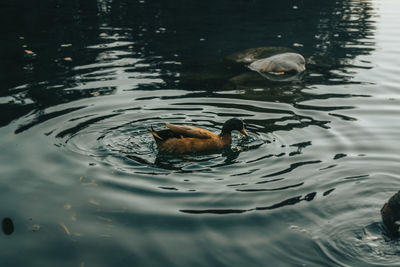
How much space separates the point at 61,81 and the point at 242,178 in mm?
6665

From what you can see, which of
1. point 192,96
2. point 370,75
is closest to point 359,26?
point 370,75

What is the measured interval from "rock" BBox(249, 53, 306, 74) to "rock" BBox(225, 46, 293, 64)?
77 cm

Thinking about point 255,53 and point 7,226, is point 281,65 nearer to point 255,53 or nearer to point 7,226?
point 255,53

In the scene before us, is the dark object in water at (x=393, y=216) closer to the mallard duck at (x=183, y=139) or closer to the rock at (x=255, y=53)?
the mallard duck at (x=183, y=139)

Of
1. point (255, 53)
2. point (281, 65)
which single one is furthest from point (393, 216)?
point (255, 53)

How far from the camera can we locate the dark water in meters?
5.36

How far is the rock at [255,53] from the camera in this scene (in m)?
14.9

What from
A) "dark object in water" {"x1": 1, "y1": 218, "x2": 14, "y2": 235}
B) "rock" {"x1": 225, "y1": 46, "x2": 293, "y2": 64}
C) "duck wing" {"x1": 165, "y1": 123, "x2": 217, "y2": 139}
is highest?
"duck wing" {"x1": 165, "y1": 123, "x2": 217, "y2": 139}

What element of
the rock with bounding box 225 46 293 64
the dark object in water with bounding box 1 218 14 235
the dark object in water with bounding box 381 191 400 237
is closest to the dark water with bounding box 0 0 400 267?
the dark object in water with bounding box 1 218 14 235

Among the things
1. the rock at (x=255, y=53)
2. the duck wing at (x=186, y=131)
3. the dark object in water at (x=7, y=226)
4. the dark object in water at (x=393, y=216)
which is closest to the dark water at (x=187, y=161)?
the dark object in water at (x=7, y=226)

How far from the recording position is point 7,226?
570cm

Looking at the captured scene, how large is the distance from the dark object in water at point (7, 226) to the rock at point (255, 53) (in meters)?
10.2

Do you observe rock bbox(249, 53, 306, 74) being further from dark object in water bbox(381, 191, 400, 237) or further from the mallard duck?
dark object in water bbox(381, 191, 400, 237)

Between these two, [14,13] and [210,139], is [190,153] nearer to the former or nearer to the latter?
[210,139]
